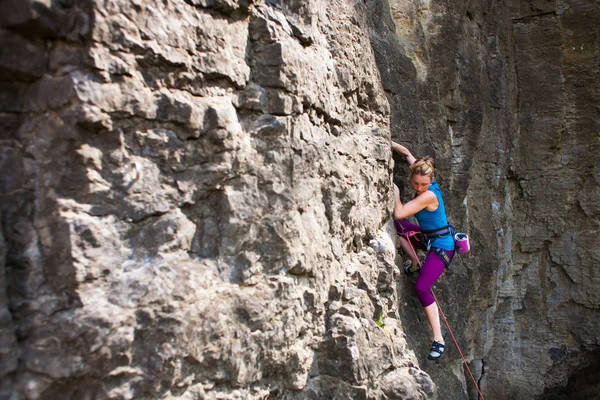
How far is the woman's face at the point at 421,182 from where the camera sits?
13.0 ft

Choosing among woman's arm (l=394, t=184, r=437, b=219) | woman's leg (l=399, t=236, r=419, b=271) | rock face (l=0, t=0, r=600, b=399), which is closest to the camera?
rock face (l=0, t=0, r=600, b=399)

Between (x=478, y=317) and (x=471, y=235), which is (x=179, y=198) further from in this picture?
(x=478, y=317)

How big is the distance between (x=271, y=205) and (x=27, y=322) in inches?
43.4

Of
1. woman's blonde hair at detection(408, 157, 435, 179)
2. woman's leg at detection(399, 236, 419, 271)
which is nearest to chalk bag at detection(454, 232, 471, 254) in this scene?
woman's leg at detection(399, 236, 419, 271)

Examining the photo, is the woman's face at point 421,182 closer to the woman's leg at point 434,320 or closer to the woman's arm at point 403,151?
the woman's arm at point 403,151

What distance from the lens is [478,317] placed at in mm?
5719

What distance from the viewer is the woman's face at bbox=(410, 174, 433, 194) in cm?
397

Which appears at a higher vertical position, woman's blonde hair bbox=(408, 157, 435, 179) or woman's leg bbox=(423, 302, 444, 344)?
woman's blonde hair bbox=(408, 157, 435, 179)

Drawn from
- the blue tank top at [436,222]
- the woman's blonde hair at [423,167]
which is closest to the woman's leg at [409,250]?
the blue tank top at [436,222]

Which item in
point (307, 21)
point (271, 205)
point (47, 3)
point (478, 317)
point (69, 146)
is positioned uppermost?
point (307, 21)

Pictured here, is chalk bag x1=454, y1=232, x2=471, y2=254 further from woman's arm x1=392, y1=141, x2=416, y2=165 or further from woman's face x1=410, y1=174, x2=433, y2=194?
woman's arm x1=392, y1=141, x2=416, y2=165

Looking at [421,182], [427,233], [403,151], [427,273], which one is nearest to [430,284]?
[427,273]

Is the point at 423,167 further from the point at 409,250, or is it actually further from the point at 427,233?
the point at 409,250

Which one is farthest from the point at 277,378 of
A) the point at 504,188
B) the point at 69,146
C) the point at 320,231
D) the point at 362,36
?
the point at 504,188
